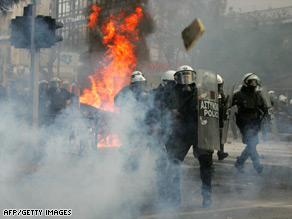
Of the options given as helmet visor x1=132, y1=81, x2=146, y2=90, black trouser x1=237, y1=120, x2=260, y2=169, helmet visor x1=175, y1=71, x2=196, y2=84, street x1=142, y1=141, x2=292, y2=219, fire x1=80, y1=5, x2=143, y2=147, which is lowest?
street x1=142, y1=141, x2=292, y2=219

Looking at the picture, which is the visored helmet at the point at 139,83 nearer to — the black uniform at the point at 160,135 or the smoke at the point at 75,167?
the smoke at the point at 75,167

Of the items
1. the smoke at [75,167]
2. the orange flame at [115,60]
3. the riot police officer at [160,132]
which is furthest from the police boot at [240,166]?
the orange flame at [115,60]

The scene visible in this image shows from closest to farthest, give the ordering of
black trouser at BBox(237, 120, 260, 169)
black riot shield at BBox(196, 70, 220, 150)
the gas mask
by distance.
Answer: black riot shield at BBox(196, 70, 220, 150), black trouser at BBox(237, 120, 260, 169), the gas mask

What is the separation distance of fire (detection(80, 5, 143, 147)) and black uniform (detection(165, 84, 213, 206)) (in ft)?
33.5

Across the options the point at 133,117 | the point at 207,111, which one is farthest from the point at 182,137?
the point at 133,117

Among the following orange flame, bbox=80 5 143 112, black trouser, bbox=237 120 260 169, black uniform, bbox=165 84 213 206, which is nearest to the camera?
black uniform, bbox=165 84 213 206

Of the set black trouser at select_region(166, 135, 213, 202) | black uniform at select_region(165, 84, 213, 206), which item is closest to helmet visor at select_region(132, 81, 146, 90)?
black uniform at select_region(165, 84, 213, 206)

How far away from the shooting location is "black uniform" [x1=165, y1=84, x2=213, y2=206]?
469 centimetres

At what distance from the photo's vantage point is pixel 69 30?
35.3m

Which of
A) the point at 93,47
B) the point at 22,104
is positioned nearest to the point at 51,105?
the point at 22,104

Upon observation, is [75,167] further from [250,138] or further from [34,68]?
[250,138]

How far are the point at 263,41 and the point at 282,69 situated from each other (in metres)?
2.60

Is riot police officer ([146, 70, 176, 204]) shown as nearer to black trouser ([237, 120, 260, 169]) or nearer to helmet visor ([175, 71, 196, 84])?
helmet visor ([175, 71, 196, 84])

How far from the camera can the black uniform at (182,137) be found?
15.4ft
